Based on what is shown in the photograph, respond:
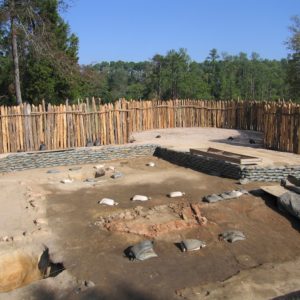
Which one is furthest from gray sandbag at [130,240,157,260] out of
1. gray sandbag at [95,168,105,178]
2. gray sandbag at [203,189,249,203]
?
gray sandbag at [95,168,105,178]

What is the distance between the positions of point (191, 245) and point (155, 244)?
0.51 metres

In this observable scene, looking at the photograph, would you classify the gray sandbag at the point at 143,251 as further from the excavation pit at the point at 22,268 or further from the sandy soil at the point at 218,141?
the sandy soil at the point at 218,141

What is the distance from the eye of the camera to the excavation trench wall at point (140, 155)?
29.2 feet

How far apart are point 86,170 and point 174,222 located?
471 cm

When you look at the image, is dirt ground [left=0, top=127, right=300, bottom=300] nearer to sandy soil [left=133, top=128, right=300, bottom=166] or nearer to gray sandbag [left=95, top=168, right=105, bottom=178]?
gray sandbag [left=95, top=168, right=105, bottom=178]

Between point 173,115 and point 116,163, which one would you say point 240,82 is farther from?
point 116,163

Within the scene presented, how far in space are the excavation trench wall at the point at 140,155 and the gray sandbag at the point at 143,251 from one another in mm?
4219

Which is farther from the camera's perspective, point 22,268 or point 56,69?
point 56,69

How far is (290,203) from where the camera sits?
674 centimetres

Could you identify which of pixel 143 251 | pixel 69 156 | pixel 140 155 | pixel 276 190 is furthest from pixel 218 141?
pixel 143 251

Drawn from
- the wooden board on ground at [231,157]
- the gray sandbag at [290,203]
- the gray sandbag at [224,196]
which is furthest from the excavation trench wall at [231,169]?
the gray sandbag at [290,203]

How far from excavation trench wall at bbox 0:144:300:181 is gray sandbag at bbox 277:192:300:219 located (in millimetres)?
1861

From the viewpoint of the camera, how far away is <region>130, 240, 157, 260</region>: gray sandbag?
5172mm

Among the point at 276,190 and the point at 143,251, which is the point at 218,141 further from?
the point at 143,251
